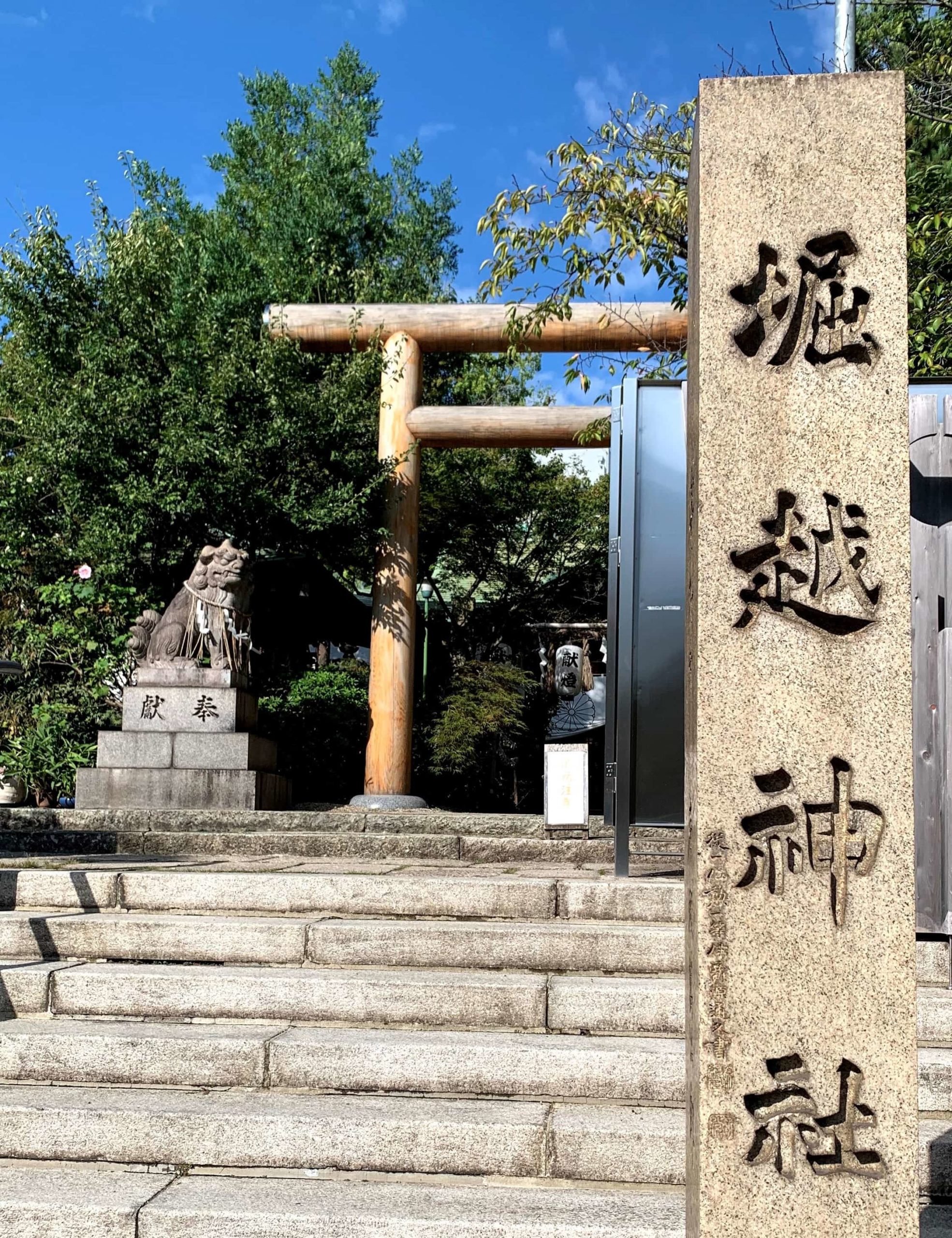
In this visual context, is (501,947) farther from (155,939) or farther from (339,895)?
(155,939)

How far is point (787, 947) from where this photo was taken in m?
2.55

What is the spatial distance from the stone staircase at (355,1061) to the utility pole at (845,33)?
197 inches

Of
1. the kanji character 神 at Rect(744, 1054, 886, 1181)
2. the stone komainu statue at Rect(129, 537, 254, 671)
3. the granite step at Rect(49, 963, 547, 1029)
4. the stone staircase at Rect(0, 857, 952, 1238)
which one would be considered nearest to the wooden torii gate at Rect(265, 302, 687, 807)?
the stone komainu statue at Rect(129, 537, 254, 671)

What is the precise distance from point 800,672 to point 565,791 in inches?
182

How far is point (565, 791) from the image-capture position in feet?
23.4

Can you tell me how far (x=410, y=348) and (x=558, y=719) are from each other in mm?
7178

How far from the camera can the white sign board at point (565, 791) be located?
23.2ft

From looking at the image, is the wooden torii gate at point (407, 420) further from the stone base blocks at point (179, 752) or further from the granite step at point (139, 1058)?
the granite step at point (139, 1058)

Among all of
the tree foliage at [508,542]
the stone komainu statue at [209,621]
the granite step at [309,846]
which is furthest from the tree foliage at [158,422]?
the granite step at [309,846]

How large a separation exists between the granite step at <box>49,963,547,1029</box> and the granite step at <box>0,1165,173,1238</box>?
87 centimetres

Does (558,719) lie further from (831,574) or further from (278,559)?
(831,574)

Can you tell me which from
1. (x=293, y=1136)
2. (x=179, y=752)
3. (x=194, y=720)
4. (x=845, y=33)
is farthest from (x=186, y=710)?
(x=845, y=33)

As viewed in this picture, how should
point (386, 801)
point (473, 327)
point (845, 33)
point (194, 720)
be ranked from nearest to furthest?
point (845, 33), point (194, 720), point (386, 801), point (473, 327)

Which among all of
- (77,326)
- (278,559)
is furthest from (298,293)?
(278,559)
